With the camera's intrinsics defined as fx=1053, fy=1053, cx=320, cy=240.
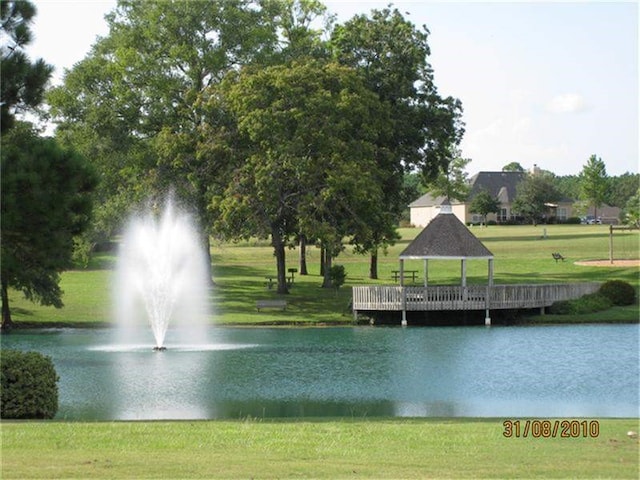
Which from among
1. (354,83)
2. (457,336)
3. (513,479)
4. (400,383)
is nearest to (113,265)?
(354,83)

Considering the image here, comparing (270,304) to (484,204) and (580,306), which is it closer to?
(580,306)

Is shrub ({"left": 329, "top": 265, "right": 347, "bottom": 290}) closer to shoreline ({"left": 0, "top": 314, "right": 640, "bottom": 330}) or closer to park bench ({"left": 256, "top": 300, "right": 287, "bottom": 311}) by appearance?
park bench ({"left": 256, "top": 300, "right": 287, "bottom": 311})

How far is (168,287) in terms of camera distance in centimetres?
4709

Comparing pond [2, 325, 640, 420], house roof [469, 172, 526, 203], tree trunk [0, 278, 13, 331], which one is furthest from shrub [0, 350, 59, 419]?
→ house roof [469, 172, 526, 203]

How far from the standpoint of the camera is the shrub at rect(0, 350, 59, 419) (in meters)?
18.9

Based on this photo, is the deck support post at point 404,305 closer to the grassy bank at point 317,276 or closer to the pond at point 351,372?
the pond at point 351,372

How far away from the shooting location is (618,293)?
4859 cm

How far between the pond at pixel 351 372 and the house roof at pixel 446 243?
4.18 metres

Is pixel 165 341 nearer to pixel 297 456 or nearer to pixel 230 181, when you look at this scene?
pixel 230 181

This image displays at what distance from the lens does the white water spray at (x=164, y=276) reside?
46.1 meters

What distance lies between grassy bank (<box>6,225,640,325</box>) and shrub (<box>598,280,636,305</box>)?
0.88m

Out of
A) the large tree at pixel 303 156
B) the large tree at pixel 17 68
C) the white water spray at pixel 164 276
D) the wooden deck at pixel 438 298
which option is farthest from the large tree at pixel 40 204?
the large tree at pixel 303 156

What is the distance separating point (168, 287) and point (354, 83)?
12.9 metres

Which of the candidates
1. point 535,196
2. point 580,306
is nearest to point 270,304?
point 580,306
